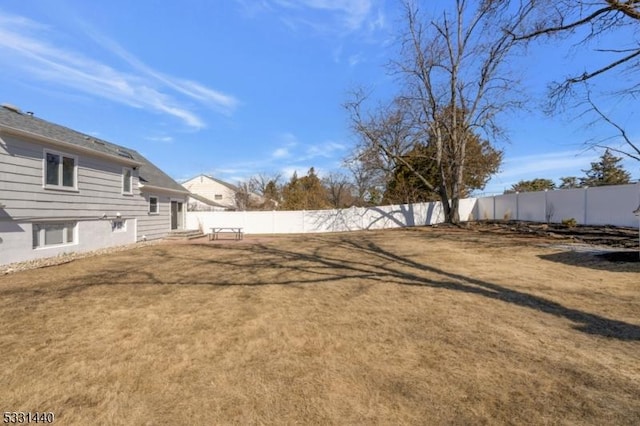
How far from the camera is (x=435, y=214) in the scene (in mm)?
25609

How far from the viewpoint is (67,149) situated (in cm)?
1034

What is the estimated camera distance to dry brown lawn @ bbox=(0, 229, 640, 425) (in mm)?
2309

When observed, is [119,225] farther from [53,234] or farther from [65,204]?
[53,234]

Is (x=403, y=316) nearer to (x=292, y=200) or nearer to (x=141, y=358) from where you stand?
(x=141, y=358)

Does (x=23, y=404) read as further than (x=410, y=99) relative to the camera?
No

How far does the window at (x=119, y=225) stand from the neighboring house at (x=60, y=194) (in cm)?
4

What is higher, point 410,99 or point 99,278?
point 410,99

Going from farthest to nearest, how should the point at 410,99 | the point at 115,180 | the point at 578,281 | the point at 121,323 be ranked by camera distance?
the point at 410,99
the point at 115,180
the point at 578,281
the point at 121,323

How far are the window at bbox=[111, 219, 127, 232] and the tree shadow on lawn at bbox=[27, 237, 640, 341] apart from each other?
364 centimetres

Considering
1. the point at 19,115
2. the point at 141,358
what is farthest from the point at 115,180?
the point at 141,358

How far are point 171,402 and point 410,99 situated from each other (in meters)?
21.0

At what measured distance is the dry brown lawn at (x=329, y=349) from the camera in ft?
7.57

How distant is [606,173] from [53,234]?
1836 inches

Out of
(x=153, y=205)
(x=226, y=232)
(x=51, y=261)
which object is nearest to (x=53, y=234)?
(x=51, y=261)
